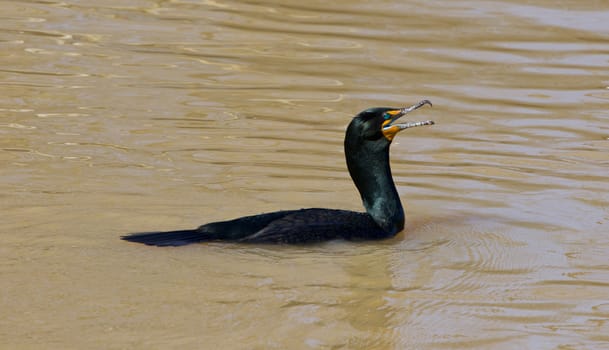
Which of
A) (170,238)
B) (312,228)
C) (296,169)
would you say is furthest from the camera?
(296,169)

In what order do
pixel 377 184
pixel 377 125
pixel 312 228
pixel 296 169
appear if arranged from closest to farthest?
pixel 312 228 → pixel 377 125 → pixel 377 184 → pixel 296 169

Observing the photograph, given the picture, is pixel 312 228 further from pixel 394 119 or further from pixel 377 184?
pixel 394 119

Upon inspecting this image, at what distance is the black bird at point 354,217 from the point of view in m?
7.78

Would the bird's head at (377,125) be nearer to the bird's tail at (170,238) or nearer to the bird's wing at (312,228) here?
the bird's wing at (312,228)

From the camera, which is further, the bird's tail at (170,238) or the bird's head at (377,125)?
the bird's head at (377,125)

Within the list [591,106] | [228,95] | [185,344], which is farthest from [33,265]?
[591,106]

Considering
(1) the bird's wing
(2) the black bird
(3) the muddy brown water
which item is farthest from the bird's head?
(3) the muddy brown water

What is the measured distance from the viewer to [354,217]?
8055mm

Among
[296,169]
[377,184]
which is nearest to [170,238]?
[377,184]

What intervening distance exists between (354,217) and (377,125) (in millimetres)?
592

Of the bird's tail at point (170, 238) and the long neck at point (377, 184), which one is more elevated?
the long neck at point (377, 184)

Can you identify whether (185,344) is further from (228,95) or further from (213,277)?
(228,95)

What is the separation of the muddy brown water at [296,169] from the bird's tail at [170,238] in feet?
0.20

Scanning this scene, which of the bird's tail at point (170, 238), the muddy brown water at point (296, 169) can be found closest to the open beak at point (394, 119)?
the muddy brown water at point (296, 169)
